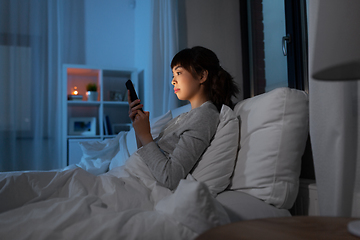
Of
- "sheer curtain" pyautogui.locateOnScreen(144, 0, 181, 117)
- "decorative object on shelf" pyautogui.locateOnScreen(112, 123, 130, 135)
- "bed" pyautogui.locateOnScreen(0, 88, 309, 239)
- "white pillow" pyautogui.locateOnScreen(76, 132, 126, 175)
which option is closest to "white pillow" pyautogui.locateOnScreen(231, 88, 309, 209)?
"bed" pyautogui.locateOnScreen(0, 88, 309, 239)

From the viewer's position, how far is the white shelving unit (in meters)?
2.99

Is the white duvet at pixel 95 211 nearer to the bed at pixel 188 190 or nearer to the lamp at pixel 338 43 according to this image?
the bed at pixel 188 190

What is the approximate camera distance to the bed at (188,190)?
641 millimetres

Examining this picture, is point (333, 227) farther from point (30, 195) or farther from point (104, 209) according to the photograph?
point (30, 195)

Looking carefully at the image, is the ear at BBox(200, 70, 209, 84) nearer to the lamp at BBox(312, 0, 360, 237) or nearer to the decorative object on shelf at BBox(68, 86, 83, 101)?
the lamp at BBox(312, 0, 360, 237)

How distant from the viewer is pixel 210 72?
1.35 meters

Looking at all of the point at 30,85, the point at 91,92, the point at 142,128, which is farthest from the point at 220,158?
the point at 30,85

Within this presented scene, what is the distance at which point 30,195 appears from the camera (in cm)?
83

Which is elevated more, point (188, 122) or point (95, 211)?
point (188, 122)

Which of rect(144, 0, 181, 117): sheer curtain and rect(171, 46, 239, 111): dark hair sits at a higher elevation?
rect(144, 0, 181, 117): sheer curtain

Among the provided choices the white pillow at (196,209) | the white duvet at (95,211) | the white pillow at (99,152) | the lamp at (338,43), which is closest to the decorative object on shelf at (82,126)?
the white pillow at (99,152)

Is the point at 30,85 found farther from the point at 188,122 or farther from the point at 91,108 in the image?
the point at 188,122

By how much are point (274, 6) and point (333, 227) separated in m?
2.05

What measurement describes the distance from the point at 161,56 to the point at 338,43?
2322 mm
